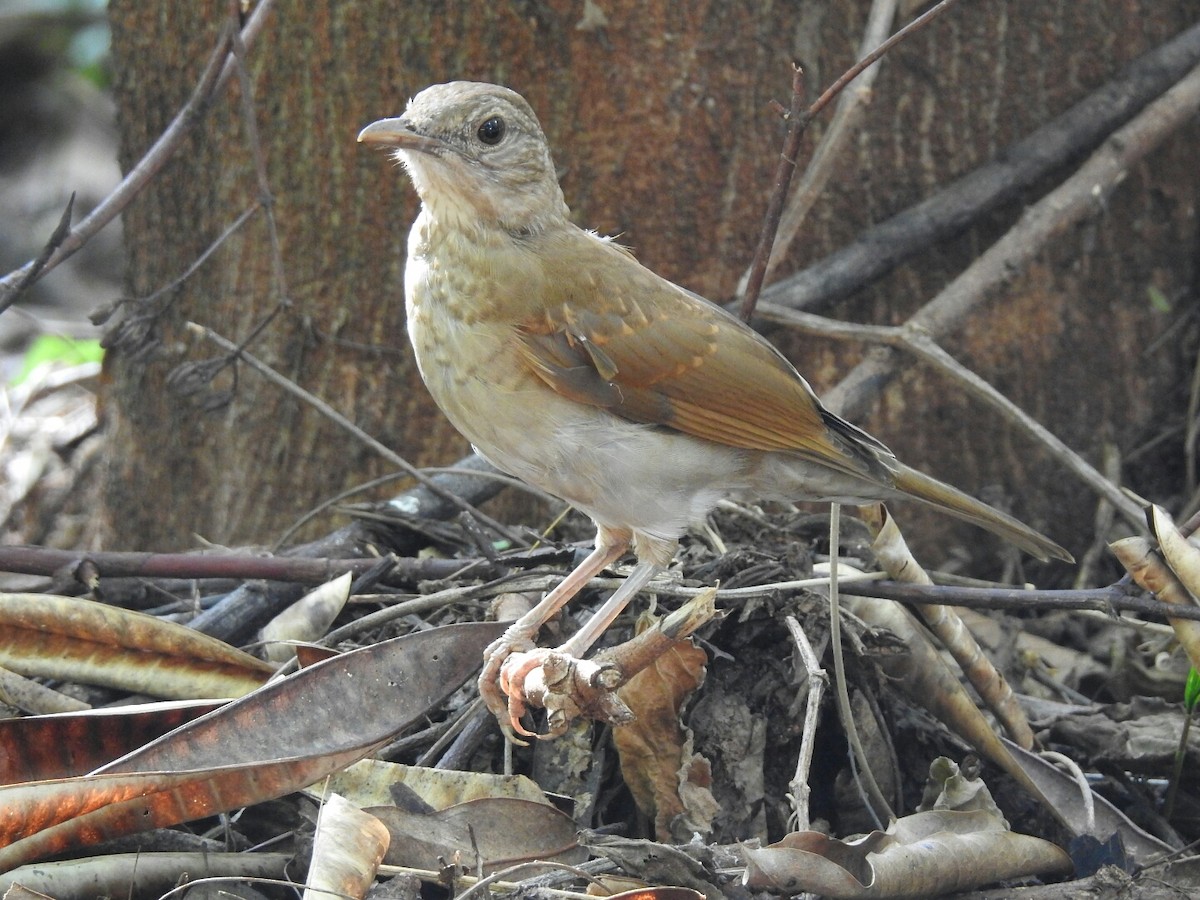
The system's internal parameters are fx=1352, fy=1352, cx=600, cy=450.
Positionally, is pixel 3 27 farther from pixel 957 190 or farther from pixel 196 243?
pixel 957 190

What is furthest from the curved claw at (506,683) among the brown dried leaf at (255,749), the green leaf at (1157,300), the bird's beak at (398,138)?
the green leaf at (1157,300)

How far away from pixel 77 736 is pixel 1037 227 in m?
3.08

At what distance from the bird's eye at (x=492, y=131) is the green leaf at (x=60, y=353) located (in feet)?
11.8

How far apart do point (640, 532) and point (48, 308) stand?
5753 mm

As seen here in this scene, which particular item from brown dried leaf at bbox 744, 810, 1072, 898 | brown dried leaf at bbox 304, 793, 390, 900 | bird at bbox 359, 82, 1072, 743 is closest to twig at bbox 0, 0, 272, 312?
bird at bbox 359, 82, 1072, 743

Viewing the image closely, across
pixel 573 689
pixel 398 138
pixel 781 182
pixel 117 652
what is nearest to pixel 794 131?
pixel 781 182

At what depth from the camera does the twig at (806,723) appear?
256 cm

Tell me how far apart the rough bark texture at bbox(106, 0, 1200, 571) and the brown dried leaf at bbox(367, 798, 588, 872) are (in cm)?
178

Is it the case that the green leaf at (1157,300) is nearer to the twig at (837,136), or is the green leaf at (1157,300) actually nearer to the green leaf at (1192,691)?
the twig at (837,136)

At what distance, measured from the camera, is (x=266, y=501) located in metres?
4.36

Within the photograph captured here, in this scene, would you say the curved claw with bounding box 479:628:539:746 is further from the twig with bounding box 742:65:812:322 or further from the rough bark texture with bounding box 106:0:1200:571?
the rough bark texture with bounding box 106:0:1200:571

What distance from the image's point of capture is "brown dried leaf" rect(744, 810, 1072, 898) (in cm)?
243

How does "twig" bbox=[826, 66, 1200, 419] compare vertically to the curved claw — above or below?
above

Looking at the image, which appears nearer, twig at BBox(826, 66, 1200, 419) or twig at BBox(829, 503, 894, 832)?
twig at BBox(829, 503, 894, 832)
